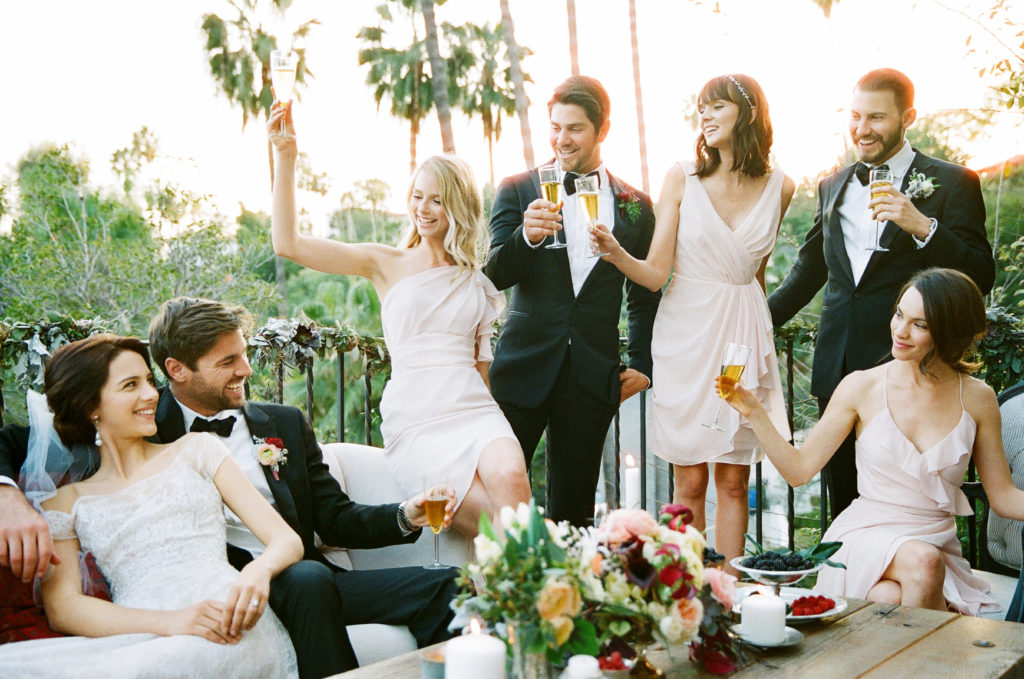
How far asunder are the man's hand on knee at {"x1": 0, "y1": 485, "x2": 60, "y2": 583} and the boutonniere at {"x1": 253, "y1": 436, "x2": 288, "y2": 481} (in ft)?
2.27

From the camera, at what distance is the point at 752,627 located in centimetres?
201

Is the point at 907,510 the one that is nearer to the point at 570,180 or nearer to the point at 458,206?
the point at 570,180

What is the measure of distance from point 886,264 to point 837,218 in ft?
0.80

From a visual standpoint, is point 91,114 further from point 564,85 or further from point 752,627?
point 752,627

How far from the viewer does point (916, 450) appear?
112 inches

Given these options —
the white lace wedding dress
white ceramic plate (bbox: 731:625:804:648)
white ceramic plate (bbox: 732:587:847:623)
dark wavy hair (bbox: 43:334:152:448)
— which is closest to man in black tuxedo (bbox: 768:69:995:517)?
white ceramic plate (bbox: 732:587:847:623)

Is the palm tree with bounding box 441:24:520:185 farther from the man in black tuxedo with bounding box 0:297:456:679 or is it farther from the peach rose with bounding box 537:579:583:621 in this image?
the peach rose with bounding box 537:579:583:621

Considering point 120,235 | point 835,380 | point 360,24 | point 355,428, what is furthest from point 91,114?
point 835,380

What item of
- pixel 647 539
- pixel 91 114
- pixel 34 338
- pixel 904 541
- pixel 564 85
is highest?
pixel 91 114

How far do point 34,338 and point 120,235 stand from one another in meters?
20.2

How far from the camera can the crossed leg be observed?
2633mm

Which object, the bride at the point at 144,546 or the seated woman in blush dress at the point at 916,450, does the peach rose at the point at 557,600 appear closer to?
the bride at the point at 144,546

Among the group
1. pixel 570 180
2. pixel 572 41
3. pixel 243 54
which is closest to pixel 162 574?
pixel 570 180

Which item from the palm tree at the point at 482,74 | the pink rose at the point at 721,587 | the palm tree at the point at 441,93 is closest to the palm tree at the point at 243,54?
the palm tree at the point at 482,74
